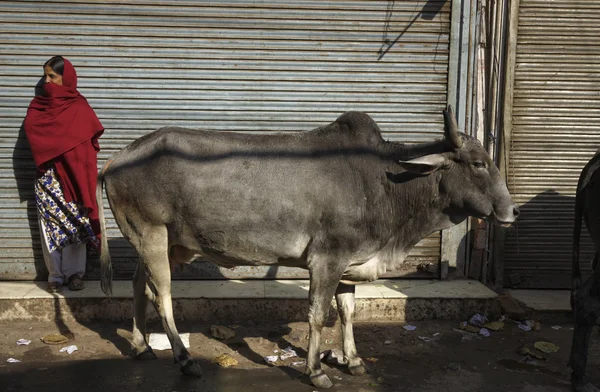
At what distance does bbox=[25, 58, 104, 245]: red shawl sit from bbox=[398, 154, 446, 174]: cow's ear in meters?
3.11

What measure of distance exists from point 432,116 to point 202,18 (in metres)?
2.59

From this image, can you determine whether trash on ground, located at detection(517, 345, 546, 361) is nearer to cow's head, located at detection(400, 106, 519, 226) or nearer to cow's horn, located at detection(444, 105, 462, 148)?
cow's head, located at detection(400, 106, 519, 226)

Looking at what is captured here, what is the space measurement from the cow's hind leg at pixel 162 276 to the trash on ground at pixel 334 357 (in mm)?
1050

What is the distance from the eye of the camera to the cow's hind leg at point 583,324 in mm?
4559

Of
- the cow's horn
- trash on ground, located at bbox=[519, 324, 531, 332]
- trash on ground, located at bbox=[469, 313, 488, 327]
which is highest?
the cow's horn

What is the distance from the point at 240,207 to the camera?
184 inches

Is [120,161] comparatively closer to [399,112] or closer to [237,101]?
[237,101]

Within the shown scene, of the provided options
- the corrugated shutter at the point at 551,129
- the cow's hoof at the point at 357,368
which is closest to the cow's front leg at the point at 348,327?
the cow's hoof at the point at 357,368

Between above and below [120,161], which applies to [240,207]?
below

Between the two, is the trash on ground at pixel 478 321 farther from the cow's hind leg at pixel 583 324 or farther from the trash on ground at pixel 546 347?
the cow's hind leg at pixel 583 324

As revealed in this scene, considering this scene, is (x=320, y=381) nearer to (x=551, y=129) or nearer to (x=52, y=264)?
(x=52, y=264)

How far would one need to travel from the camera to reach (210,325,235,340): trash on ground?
5.64 m

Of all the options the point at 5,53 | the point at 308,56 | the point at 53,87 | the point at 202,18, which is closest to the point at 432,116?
the point at 308,56

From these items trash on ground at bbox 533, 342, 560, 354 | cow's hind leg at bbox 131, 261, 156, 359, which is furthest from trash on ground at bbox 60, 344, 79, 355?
trash on ground at bbox 533, 342, 560, 354
